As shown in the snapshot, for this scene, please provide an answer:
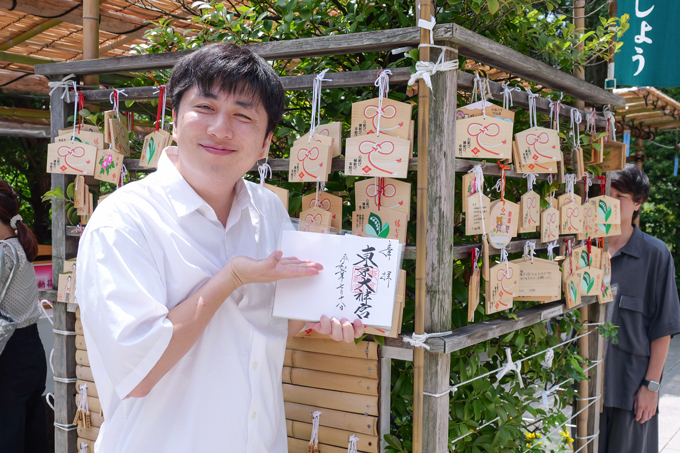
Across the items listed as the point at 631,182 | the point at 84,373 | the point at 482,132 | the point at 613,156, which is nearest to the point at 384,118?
the point at 482,132

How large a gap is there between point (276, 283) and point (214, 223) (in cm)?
24

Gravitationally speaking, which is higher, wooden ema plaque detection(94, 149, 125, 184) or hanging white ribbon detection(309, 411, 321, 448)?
wooden ema plaque detection(94, 149, 125, 184)

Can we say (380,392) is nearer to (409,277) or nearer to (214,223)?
(409,277)

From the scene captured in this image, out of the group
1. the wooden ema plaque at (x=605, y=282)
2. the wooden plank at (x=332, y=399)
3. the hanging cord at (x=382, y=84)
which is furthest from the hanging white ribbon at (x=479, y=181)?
the wooden ema plaque at (x=605, y=282)

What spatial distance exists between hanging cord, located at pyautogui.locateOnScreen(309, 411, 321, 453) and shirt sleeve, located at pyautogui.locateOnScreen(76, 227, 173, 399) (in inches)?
36.5

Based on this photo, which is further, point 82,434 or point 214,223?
point 82,434

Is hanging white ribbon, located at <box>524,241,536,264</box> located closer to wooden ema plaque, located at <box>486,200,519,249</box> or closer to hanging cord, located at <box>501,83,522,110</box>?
wooden ema plaque, located at <box>486,200,519,249</box>

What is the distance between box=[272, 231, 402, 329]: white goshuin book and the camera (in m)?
1.55

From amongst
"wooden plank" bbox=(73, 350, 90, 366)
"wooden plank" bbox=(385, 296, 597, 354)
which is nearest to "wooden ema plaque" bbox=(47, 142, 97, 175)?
"wooden plank" bbox=(73, 350, 90, 366)

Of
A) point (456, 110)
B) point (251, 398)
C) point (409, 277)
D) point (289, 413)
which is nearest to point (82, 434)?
point (289, 413)

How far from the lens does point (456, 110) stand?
192 centimetres

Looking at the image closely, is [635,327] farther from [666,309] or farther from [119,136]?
[119,136]

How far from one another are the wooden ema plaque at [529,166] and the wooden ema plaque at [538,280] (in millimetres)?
361

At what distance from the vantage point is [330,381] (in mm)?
2062
